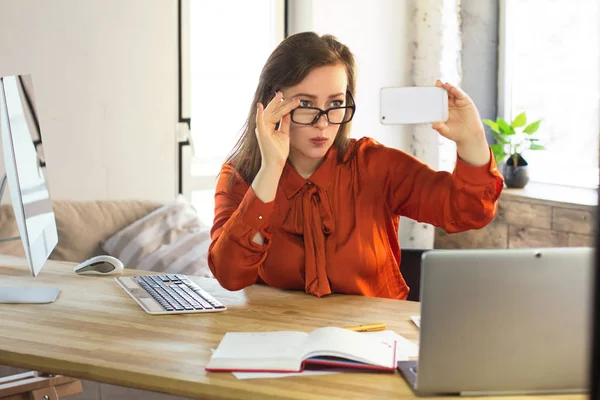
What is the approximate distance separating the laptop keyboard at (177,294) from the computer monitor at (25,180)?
24 cm

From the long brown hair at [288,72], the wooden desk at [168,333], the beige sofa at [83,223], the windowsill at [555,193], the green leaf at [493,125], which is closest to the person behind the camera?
the wooden desk at [168,333]

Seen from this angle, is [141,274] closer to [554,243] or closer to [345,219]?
[345,219]

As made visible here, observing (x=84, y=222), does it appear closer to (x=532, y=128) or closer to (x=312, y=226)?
(x=312, y=226)

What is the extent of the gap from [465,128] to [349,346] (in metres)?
0.72

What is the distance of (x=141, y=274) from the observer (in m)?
2.44

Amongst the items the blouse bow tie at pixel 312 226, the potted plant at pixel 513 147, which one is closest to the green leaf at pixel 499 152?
the potted plant at pixel 513 147

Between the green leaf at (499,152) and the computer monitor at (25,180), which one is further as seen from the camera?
the green leaf at (499,152)

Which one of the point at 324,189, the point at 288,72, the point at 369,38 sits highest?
the point at 369,38

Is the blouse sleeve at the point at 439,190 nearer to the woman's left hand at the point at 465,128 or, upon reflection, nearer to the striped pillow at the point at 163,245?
the woman's left hand at the point at 465,128

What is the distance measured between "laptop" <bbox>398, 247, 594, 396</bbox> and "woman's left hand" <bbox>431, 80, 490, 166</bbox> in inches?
29.5

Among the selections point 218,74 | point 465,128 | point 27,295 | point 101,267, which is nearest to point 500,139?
point 218,74

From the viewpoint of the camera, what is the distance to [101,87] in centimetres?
381

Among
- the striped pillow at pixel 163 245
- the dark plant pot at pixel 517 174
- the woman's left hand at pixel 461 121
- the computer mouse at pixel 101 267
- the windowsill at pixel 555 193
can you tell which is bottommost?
the striped pillow at pixel 163 245

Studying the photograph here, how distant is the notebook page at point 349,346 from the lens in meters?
1.60
